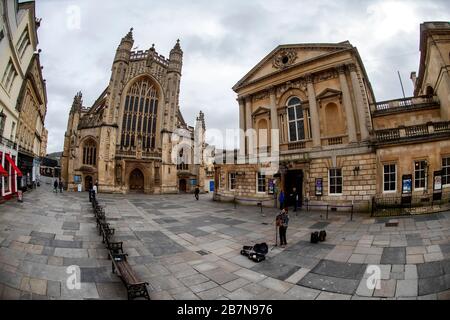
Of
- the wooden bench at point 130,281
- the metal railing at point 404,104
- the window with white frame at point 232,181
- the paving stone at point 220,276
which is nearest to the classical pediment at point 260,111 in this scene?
the window with white frame at point 232,181

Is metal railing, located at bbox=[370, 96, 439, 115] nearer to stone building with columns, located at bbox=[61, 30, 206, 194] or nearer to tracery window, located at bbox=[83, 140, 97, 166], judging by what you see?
stone building with columns, located at bbox=[61, 30, 206, 194]

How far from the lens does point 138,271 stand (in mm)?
5605

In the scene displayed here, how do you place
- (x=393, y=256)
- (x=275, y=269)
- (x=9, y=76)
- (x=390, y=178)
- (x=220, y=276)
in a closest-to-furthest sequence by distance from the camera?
(x=220, y=276) → (x=275, y=269) → (x=393, y=256) → (x=390, y=178) → (x=9, y=76)

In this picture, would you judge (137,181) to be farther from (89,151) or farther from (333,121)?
(333,121)

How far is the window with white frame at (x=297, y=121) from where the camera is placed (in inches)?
667

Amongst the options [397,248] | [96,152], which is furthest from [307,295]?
[96,152]

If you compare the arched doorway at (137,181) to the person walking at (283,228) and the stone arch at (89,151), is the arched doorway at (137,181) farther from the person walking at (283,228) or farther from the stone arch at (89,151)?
A: the person walking at (283,228)

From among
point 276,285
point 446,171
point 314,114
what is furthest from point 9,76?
point 446,171

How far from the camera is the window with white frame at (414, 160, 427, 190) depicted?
12.1 metres

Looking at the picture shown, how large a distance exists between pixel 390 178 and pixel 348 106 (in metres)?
5.68

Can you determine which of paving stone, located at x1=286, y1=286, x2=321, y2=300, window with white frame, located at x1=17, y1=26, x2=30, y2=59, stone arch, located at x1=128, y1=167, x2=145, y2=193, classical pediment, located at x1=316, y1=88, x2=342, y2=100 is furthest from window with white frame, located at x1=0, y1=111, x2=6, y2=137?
classical pediment, located at x1=316, y1=88, x2=342, y2=100

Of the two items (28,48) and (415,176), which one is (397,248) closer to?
(415,176)

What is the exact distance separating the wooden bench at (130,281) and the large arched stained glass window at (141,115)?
31102 mm

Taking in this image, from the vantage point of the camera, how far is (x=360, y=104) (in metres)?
14.8
